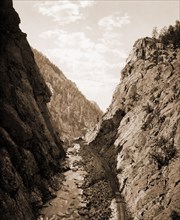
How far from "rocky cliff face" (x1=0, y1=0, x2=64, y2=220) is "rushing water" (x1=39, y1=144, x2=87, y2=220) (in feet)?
3.75

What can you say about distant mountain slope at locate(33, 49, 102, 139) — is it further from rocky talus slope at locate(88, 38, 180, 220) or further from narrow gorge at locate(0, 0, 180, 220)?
narrow gorge at locate(0, 0, 180, 220)

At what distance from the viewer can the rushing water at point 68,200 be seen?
30672 millimetres

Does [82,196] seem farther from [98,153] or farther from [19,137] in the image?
[98,153]

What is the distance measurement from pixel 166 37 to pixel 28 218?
148 ft

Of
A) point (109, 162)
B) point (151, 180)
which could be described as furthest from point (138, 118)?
point (151, 180)

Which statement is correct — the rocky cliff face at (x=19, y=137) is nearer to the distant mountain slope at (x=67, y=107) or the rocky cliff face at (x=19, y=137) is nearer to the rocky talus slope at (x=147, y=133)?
the rocky talus slope at (x=147, y=133)

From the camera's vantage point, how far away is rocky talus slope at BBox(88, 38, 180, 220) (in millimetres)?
29281

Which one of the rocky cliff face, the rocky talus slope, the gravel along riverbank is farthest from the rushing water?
the rocky talus slope

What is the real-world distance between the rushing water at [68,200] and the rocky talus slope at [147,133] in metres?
4.84

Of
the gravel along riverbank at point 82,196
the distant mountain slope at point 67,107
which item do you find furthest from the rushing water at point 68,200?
the distant mountain slope at point 67,107

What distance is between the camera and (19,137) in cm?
3300

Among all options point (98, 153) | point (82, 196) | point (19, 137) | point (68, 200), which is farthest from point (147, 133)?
point (98, 153)

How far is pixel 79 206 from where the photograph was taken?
33.2 m

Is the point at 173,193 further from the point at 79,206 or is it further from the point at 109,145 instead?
the point at 109,145
